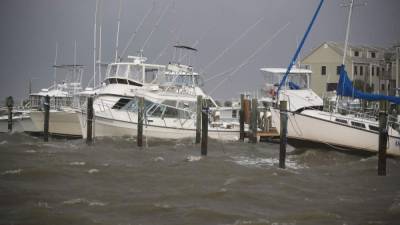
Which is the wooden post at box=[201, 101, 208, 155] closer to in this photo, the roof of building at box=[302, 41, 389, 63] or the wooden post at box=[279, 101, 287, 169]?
the wooden post at box=[279, 101, 287, 169]

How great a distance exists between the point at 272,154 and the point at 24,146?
1144 centimetres

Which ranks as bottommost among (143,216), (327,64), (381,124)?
(143,216)

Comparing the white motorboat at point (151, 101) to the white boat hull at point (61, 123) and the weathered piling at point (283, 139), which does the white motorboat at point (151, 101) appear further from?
the weathered piling at point (283, 139)

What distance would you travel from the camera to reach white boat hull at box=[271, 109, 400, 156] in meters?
25.3

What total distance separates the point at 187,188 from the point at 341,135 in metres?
11.2

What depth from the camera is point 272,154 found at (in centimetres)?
2739

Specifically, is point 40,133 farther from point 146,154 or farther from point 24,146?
point 146,154

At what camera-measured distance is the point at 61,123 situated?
108 feet

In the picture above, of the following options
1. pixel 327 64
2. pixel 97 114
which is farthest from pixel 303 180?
pixel 327 64

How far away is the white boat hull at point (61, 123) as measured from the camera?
106 ft

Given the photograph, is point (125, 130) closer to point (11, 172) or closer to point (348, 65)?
point (11, 172)

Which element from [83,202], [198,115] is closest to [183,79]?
[198,115]

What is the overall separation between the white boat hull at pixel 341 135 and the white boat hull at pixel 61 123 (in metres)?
13.3

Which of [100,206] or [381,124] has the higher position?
[381,124]
